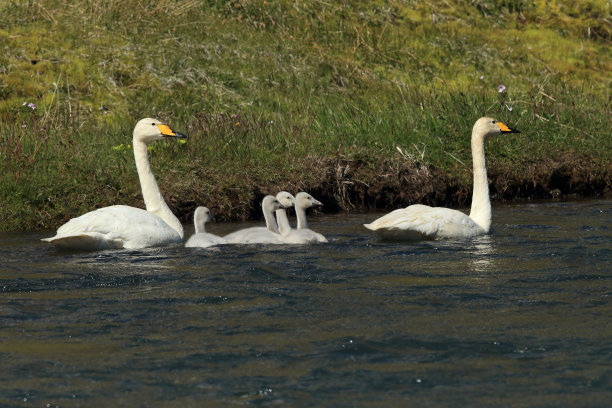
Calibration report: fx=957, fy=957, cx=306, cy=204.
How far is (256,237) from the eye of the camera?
10016mm

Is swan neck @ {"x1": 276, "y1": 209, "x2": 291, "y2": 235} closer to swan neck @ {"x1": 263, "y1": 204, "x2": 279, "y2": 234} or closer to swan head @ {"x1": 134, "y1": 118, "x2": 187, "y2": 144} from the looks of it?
swan neck @ {"x1": 263, "y1": 204, "x2": 279, "y2": 234}

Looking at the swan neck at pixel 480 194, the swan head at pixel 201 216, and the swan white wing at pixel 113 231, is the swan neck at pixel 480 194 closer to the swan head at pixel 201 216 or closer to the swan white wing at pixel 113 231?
the swan head at pixel 201 216

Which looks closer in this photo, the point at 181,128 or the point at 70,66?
the point at 181,128

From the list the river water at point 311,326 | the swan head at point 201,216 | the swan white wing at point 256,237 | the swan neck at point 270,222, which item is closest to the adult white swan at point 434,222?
the river water at point 311,326

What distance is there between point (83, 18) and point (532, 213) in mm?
10251

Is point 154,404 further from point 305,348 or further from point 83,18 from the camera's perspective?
point 83,18

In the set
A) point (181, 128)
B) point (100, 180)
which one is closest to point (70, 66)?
point (181, 128)

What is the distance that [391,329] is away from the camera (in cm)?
634

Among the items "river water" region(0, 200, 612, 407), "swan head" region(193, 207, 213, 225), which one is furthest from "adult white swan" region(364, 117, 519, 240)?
"swan head" region(193, 207, 213, 225)

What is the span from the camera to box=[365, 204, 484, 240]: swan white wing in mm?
10203

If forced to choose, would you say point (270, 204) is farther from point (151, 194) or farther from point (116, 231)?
point (116, 231)

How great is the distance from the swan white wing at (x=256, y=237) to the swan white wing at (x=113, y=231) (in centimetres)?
77

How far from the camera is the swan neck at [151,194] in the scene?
1087 centimetres

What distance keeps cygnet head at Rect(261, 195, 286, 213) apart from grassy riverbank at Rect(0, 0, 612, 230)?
1515 mm
